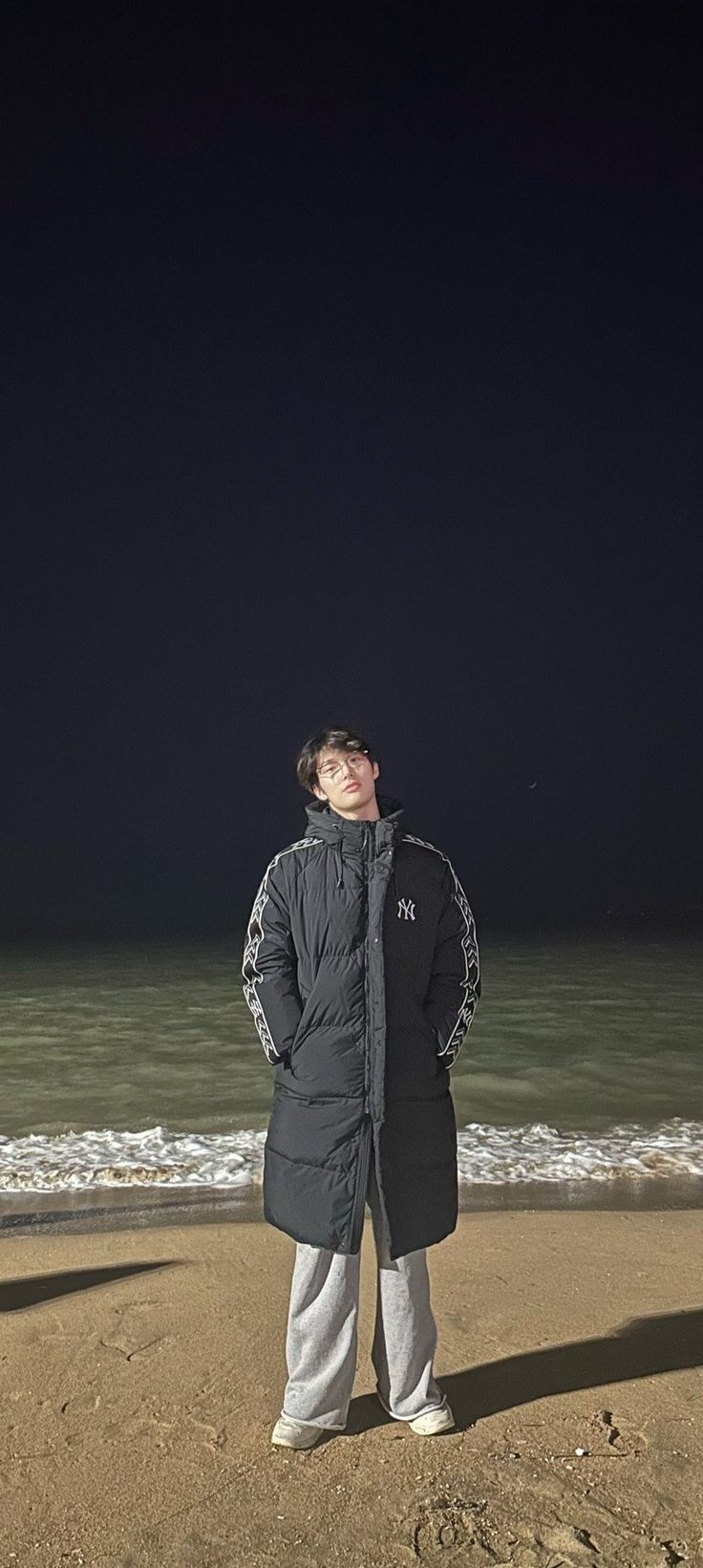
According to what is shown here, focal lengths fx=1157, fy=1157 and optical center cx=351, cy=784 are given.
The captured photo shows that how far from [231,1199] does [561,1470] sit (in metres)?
2.90

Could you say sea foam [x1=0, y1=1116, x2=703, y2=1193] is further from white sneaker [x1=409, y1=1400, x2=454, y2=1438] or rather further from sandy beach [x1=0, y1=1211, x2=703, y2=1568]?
white sneaker [x1=409, y1=1400, x2=454, y2=1438]

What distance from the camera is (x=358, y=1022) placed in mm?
2863

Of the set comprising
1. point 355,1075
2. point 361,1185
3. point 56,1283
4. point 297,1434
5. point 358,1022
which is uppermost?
point 358,1022

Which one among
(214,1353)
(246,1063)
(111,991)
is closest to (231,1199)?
(214,1353)

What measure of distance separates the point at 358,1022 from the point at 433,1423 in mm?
1083

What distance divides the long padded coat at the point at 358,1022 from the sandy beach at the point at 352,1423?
0.59 meters

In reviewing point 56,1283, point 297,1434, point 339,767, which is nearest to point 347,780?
point 339,767

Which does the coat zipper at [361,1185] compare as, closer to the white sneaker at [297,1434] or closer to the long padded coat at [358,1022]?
the long padded coat at [358,1022]

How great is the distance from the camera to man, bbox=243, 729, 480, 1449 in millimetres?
2822

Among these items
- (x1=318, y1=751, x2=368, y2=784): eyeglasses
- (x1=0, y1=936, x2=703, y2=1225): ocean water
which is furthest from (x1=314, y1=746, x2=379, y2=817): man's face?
(x1=0, y1=936, x2=703, y2=1225): ocean water

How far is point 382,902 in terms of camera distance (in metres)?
2.88

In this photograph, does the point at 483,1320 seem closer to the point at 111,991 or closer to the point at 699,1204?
the point at 699,1204

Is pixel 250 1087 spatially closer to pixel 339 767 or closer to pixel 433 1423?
pixel 433 1423

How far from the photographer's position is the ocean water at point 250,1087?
19.8ft
